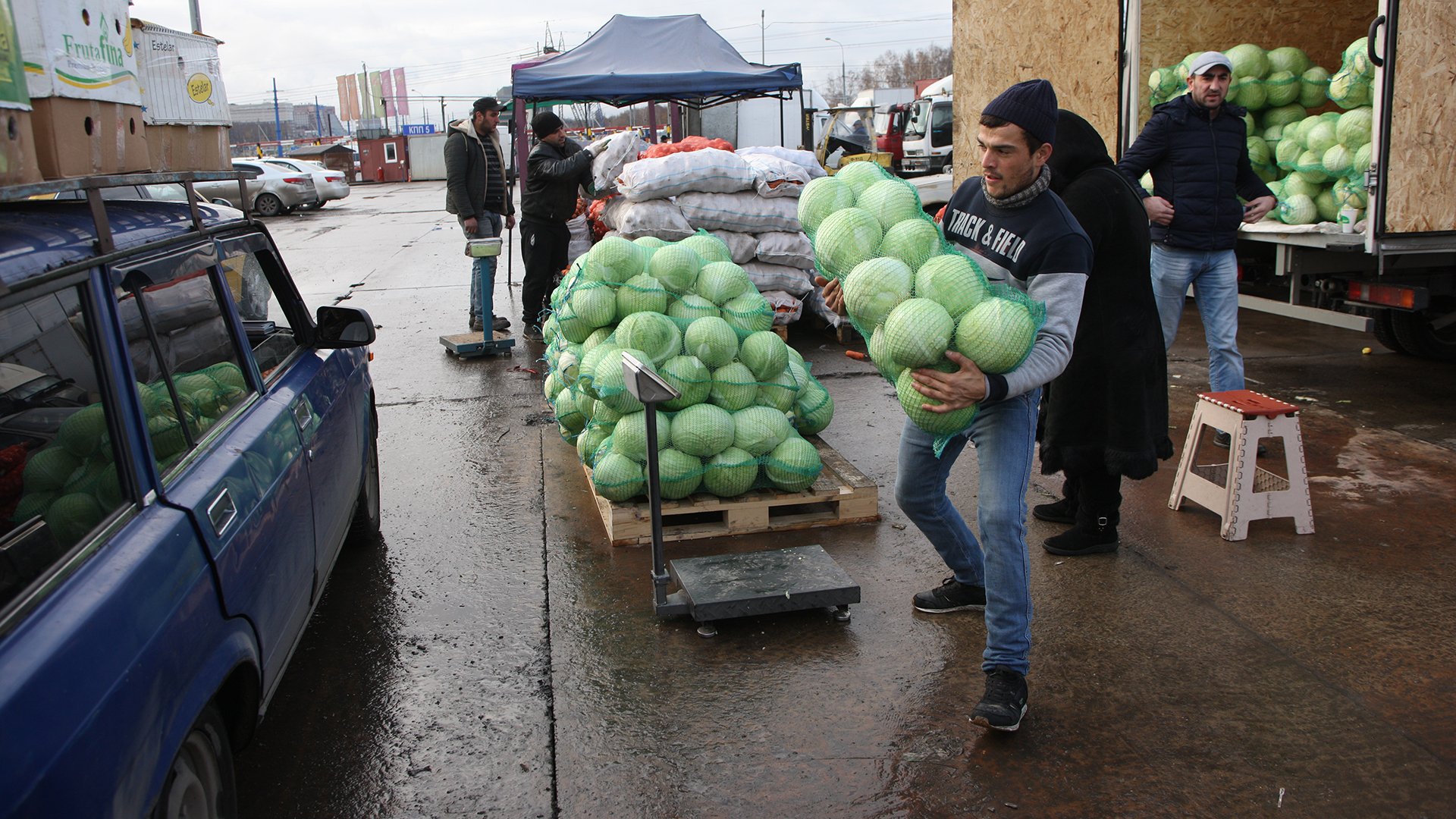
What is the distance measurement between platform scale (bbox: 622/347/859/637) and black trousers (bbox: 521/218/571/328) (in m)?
5.89

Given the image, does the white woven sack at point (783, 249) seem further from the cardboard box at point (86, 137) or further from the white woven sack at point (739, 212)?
the cardboard box at point (86, 137)

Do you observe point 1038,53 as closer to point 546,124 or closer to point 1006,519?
point 546,124

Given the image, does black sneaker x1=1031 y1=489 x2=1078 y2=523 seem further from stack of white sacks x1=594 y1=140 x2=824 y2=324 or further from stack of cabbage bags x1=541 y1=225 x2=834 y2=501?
stack of white sacks x1=594 y1=140 x2=824 y2=324

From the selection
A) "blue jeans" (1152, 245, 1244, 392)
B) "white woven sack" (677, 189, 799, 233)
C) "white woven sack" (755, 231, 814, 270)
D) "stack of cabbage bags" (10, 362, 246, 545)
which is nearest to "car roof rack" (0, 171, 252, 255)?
"stack of cabbage bags" (10, 362, 246, 545)

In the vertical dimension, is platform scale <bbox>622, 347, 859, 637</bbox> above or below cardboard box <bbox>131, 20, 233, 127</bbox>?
below

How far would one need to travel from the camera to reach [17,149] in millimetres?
2354

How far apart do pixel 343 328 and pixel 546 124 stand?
609 cm

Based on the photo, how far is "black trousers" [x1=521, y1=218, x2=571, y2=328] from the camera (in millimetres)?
9898

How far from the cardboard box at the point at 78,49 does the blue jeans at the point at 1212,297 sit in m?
4.85

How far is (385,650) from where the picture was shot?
13.1 feet

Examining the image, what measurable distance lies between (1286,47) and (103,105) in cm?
872

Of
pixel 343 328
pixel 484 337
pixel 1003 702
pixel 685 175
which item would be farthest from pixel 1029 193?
pixel 484 337

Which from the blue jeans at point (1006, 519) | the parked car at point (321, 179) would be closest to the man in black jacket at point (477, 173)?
the blue jeans at point (1006, 519)

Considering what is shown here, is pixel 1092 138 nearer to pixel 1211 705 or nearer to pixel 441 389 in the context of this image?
pixel 1211 705
